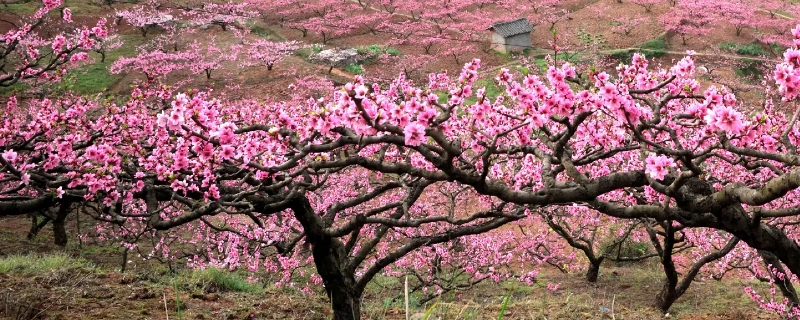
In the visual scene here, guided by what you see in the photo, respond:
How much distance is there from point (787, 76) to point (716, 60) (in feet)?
85.1

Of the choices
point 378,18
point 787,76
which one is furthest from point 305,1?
point 787,76

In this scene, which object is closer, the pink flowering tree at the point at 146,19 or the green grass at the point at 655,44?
the pink flowering tree at the point at 146,19

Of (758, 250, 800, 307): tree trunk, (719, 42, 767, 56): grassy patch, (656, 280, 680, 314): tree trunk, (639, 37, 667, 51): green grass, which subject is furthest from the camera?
(639, 37, 667, 51): green grass

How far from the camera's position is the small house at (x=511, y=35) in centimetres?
2881

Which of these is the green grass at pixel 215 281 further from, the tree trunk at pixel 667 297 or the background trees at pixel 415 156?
the tree trunk at pixel 667 297

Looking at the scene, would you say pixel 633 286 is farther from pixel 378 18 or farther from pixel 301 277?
pixel 378 18

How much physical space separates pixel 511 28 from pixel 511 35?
0.55 meters

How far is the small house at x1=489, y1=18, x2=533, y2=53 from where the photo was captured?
28812 millimetres

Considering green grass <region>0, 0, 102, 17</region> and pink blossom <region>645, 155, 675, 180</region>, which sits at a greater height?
green grass <region>0, 0, 102, 17</region>

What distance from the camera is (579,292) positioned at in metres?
11.2

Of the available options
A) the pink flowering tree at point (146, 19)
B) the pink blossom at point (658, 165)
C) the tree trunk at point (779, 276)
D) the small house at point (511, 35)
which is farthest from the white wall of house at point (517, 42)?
the pink blossom at point (658, 165)

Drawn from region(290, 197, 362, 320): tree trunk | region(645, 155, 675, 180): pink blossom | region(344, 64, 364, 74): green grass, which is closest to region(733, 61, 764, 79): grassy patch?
region(344, 64, 364, 74): green grass

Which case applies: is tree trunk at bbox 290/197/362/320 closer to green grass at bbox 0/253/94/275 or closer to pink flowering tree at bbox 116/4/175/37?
green grass at bbox 0/253/94/275

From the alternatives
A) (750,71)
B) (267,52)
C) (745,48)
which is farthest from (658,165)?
(745,48)
